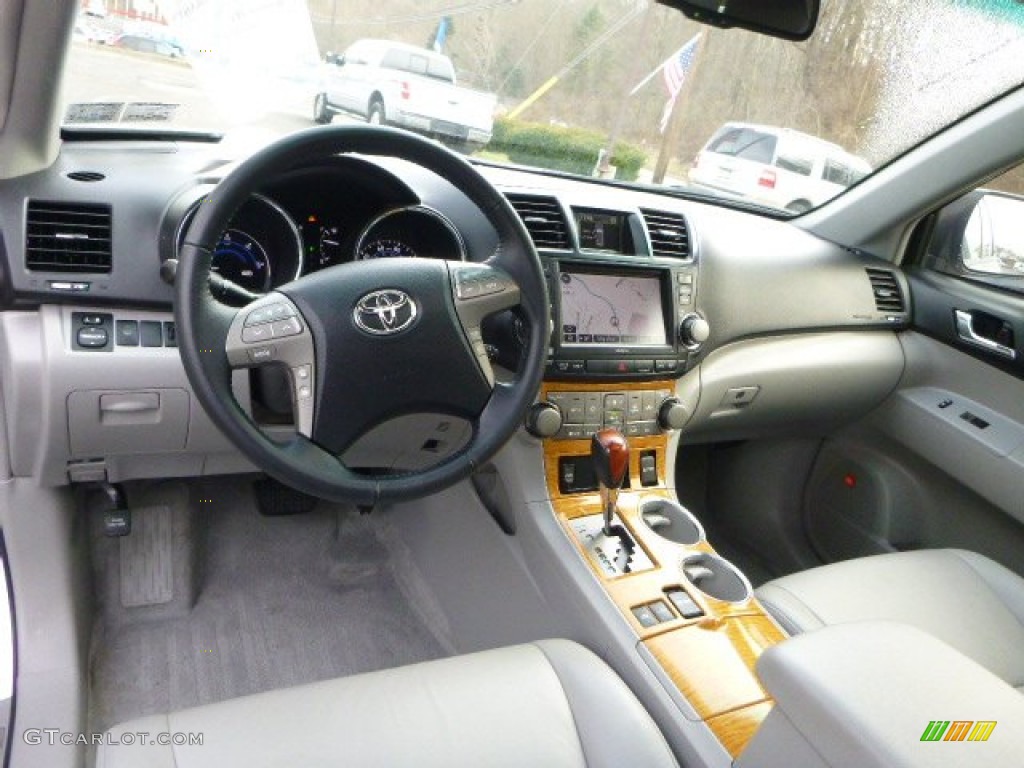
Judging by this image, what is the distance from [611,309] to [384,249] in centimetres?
55

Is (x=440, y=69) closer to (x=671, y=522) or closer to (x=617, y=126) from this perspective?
(x=617, y=126)

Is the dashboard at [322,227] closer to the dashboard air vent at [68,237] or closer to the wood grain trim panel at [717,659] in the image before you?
the dashboard air vent at [68,237]

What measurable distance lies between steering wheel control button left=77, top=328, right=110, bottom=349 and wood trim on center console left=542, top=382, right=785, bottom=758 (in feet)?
2.97

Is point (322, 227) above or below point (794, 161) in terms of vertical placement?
below

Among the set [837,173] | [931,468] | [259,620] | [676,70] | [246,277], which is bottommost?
[259,620]

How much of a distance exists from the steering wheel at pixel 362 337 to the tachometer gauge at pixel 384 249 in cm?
31

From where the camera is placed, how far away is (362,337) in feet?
4.28

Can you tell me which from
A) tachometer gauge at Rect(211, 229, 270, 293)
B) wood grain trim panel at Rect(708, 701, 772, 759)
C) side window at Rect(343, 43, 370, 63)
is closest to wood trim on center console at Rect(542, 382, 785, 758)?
wood grain trim panel at Rect(708, 701, 772, 759)

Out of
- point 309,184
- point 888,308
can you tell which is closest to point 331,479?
point 309,184

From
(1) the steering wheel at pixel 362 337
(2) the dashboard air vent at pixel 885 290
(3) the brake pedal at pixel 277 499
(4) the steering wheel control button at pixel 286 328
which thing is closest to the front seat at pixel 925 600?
(1) the steering wheel at pixel 362 337

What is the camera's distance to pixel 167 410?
1729 mm

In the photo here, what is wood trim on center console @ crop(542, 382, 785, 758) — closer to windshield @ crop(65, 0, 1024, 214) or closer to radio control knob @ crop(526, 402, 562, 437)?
radio control knob @ crop(526, 402, 562, 437)

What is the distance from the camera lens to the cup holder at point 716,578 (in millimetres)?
1669

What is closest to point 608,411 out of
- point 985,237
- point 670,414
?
point 670,414
